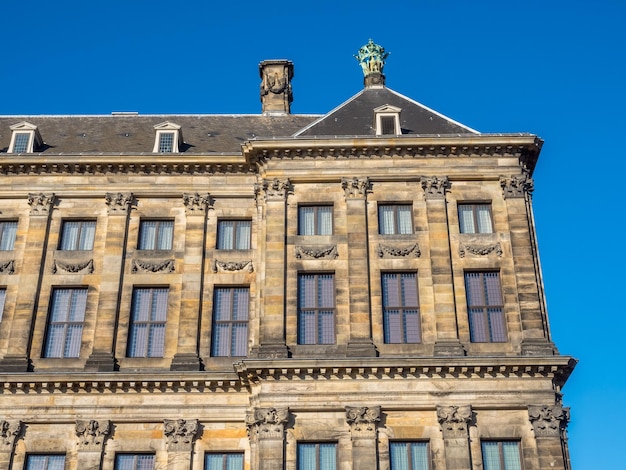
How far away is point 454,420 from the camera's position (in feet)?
88.6

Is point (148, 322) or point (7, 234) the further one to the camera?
point (7, 234)

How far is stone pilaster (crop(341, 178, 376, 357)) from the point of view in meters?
28.4

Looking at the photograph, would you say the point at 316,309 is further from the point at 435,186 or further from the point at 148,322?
the point at 435,186

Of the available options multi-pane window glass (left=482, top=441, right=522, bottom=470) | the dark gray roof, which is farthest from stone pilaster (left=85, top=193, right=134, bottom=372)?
multi-pane window glass (left=482, top=441, right=522, bottom=470)

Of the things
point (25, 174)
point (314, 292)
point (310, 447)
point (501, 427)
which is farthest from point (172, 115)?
point (501, 427)

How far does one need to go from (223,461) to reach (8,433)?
7.47 m

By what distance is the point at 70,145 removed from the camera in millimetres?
36438

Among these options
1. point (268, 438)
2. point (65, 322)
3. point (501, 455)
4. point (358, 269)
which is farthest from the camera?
point (65, 322)

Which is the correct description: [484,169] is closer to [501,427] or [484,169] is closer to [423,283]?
[423,283]

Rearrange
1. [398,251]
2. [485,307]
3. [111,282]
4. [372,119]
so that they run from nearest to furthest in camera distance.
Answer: [485,307] < [398,251] < [111,282] < [372,119]

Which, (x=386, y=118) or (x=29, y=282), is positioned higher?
(x=386, y=118)

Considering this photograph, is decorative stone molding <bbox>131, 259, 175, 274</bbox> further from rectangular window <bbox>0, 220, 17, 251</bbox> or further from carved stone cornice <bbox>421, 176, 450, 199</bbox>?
carved stone cornice <bbox>421, 176, 450, 199</bbox>

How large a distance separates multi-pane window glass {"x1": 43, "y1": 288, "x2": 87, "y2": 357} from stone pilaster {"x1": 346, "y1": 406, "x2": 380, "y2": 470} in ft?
34.8

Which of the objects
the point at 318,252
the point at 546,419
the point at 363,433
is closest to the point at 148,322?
the point at 318,252
